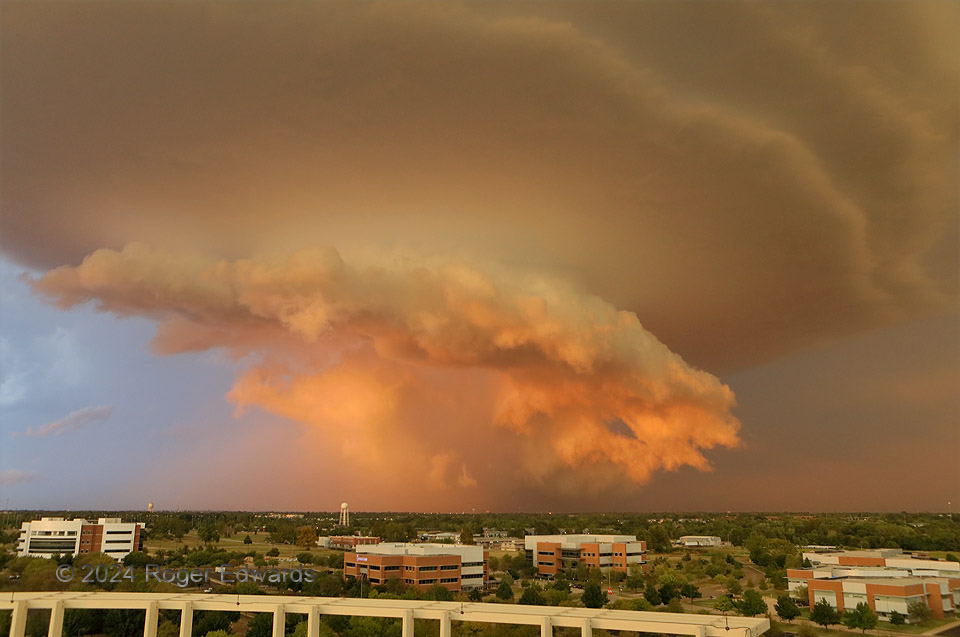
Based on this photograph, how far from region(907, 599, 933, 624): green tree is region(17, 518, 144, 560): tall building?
112m

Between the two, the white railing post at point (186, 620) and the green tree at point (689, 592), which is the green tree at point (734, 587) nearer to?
the green tree at point (689, 592)

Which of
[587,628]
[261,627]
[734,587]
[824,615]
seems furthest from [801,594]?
[261,627]

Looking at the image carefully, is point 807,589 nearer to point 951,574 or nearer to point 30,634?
point 951,574

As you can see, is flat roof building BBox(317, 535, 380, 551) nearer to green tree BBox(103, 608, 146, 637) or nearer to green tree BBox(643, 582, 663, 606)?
green tree BBox(643, 582, 663, 606)

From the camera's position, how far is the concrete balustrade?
31.9 m

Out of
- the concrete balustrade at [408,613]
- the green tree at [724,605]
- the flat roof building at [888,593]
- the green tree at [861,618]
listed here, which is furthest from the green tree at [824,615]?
the concrete balustrade at [408,613]

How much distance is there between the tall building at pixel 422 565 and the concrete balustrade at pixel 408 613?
4783 cm

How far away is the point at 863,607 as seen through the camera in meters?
68.9

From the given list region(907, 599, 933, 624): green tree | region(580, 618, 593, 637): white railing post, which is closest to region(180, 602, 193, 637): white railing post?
region(580, 618, 593, 637): white railing post

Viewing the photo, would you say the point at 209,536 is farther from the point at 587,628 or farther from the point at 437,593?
the point at 587,628

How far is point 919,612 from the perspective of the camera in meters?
70.7

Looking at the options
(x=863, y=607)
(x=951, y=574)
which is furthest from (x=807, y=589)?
(x=951, y=574)

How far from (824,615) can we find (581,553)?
45553 millimetres

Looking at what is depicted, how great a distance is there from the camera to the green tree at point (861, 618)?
6750 cm
